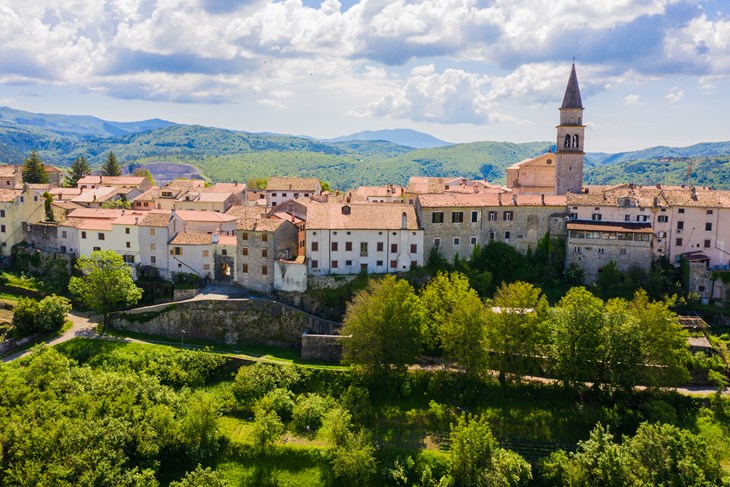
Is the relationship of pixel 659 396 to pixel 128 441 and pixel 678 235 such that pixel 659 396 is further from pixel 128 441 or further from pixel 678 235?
pixel 128 441

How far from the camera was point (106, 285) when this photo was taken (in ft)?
191

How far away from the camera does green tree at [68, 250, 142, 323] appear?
5788cm

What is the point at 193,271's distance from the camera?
A: 62.5 m

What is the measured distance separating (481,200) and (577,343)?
2152 centimetres

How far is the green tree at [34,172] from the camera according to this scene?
3971 inches

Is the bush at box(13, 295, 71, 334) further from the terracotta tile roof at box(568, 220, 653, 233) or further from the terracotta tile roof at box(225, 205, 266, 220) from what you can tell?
the terracotta tile roof at box(568, 220, 653, 233)

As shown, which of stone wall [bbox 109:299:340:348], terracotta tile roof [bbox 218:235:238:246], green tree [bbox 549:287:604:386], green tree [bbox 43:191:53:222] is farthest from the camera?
green tree [bbox 43:191:53:222]

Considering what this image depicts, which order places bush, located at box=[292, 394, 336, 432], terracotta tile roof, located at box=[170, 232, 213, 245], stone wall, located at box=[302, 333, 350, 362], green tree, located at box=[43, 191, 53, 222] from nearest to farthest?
bush, located at box=[292, 394, 336, 432] < stone wall, located at box=[302, 333, 350, 362] < terracotta tile roof, located at box=[170, 232, 213, 245] < green tree, located at box=[43, 191, 53, 222]

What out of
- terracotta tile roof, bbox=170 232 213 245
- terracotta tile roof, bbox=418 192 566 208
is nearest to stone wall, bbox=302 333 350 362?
terracotta tile roof, bbox=170 232 213 245

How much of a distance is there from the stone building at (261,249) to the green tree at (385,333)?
13.3 m

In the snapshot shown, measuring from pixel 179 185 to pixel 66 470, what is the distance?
70005mm

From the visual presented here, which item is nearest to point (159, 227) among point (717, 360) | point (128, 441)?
point (128, 441)

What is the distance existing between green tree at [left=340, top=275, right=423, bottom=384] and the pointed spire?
125 ft

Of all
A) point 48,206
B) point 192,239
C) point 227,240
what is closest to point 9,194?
point 48,206
